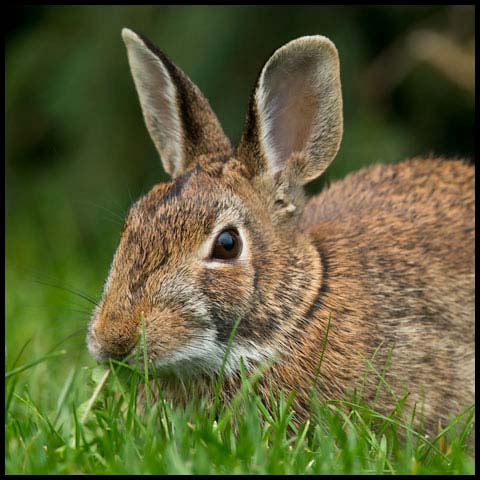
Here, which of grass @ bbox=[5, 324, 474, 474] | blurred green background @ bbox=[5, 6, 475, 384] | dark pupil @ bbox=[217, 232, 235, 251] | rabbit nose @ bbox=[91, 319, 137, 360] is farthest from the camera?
blurred green background @ bbox=[5, 6, 475, 384]

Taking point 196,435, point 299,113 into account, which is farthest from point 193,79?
point 196,435

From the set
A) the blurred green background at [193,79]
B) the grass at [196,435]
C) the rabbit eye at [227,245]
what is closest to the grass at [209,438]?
the grass at [196,435]

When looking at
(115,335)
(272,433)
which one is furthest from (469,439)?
(115,335)

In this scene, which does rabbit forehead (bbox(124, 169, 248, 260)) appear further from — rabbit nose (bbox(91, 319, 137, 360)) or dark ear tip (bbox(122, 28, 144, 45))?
dark ear tip (bbox(122, 28, 144, 45))

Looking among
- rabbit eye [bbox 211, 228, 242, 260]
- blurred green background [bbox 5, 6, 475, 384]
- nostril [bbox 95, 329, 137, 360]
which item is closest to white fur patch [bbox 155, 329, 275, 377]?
nostril [bbox 95, 329, 137, 360]

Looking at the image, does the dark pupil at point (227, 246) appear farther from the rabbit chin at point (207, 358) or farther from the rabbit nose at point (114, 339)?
the rabbit nose at point (114, 339)

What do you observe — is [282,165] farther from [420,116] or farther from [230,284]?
[420,116]

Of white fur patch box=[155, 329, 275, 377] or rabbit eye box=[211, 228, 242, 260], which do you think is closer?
white fur patch box=[155, 329, 275, 377]
